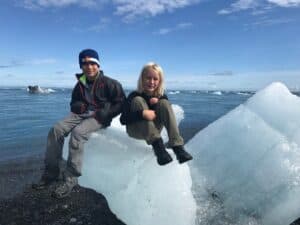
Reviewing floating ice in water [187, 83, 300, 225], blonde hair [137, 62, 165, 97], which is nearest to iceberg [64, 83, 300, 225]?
floating ice in water [187, 83, 300, 225]

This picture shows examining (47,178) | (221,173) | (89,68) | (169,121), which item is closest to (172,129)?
(169,121)

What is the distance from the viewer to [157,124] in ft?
14.6

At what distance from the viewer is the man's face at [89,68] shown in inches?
206

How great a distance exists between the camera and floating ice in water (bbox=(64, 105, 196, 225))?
161 inches

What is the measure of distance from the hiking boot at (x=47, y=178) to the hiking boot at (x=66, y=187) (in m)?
0.24

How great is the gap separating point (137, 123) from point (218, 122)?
Result: 145 cm

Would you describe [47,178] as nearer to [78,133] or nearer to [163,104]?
[78,133]

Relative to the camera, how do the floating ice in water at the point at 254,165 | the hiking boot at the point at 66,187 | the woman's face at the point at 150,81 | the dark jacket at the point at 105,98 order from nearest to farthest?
the floating ice in water at the point at 254,165 → the woman's face at the point at 150,81 → the hiking boot at the point at 66,187 → the dark jacket at the point at 105,98

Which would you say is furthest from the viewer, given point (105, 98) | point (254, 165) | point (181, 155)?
point (105, 98)

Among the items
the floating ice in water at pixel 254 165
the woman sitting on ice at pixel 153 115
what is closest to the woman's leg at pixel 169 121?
the woman sitting on ice at pixel 153 115

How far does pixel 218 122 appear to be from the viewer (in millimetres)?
5184

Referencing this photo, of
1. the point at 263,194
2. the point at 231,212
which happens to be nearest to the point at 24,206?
the point at 231,212

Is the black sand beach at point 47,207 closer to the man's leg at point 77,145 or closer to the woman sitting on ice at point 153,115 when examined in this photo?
the man's leg at point 77,145

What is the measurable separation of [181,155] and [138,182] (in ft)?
2.18
